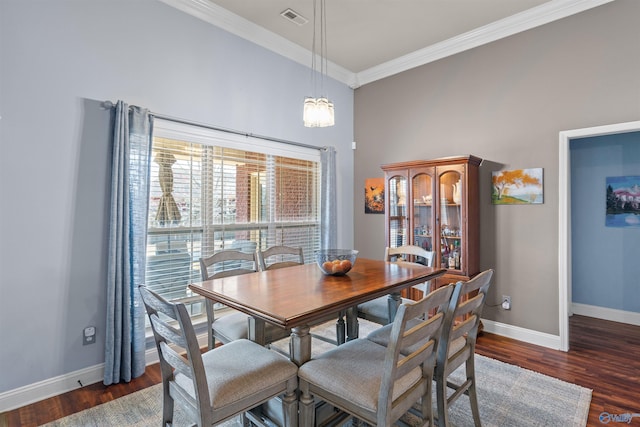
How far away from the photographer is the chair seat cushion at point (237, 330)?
2160 mm

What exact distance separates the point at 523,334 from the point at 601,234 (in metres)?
1.84

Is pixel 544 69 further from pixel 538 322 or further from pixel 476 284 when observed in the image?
pixel 476 284

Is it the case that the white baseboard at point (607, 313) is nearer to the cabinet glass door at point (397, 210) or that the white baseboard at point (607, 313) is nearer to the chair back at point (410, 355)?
the cabinet glass door at point (397, 210)

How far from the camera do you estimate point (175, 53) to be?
3012 mm

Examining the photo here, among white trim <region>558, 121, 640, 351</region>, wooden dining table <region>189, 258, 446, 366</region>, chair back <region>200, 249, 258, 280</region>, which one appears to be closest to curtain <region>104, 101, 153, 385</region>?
chair back <region>200, 249, 258, 280</region>

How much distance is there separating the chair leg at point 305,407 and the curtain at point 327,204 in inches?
108

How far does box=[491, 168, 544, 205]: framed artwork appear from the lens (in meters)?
3.30

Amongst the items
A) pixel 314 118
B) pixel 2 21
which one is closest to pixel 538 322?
pixel 314 118

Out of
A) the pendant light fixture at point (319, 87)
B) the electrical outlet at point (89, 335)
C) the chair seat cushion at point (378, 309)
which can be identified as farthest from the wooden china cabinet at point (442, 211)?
the electrical outlet at point (89, 335)

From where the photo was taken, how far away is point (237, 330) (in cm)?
218

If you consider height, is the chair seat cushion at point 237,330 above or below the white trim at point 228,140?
below

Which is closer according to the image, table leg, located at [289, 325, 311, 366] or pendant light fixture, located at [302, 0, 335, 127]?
table leg, located at [289, 325, 311, 366]

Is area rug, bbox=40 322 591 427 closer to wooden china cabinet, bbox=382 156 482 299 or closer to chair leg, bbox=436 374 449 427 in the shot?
chair leg, bbox=436 374 449 427

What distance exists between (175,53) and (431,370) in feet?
10.5
